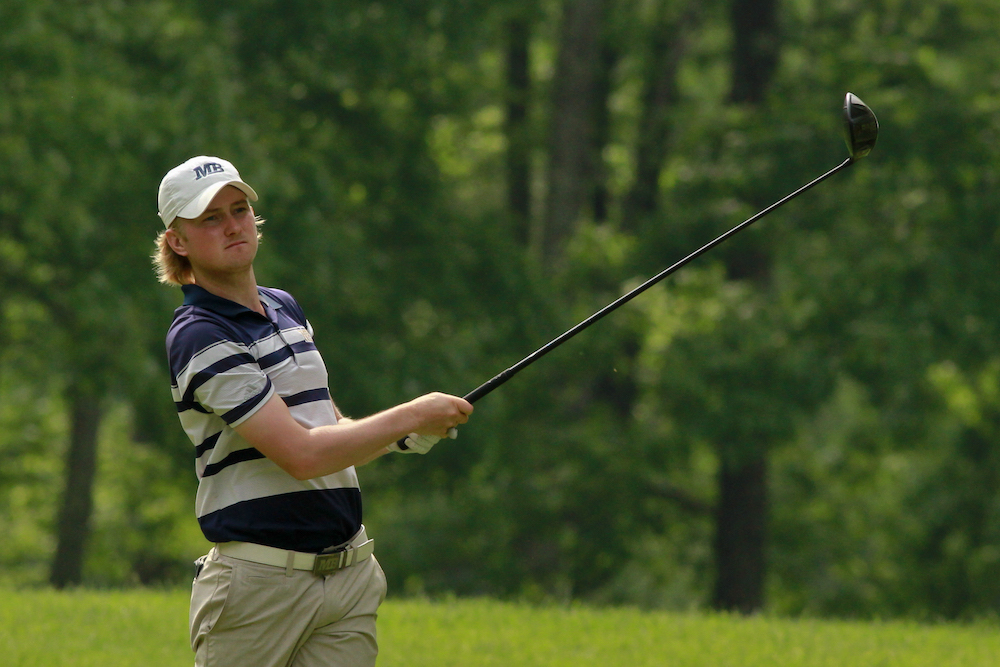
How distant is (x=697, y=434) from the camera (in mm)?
12914

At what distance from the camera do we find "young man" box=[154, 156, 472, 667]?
3.05 m

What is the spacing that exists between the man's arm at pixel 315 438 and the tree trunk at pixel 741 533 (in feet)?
39.0

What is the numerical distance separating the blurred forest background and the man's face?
731 cm

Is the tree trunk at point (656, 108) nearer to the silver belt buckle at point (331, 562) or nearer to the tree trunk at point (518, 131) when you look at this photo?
the tree trunk at point (518, 131)

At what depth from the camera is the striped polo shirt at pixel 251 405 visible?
302 centimetres

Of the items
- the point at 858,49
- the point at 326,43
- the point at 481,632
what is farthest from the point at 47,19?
the point at 858,49

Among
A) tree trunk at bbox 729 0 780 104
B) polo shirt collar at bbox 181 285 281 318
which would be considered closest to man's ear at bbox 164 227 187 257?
polo shirt collar at bbox 181 285 281 318

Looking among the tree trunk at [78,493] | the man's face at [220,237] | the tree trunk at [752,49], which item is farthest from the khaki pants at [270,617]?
the tree trunk at [752,49]

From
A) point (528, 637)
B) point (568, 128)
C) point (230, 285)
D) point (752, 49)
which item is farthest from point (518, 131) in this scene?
point (230, 285)

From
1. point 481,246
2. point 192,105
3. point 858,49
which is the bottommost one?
point 481,246

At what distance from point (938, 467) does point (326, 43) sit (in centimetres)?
941

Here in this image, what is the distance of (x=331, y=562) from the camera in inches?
128

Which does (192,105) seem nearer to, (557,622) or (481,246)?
(481,246)

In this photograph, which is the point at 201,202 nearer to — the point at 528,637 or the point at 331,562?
the point at 331,562
